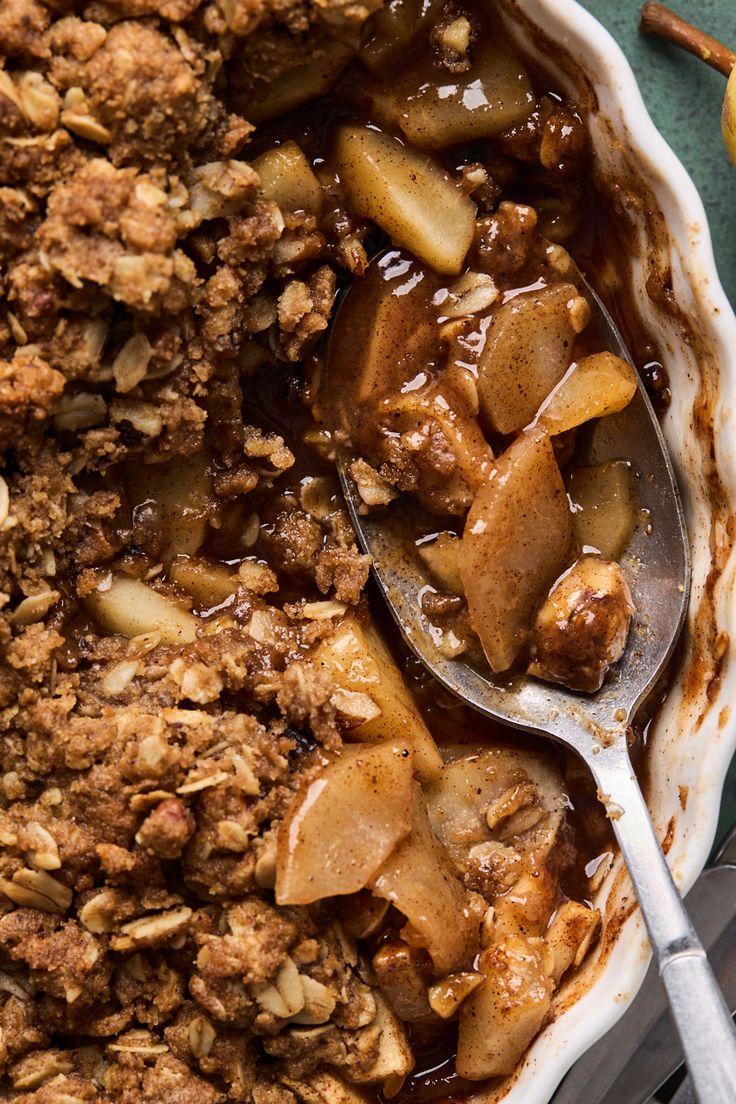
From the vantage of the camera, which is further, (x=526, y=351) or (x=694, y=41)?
(x=694, y=41)

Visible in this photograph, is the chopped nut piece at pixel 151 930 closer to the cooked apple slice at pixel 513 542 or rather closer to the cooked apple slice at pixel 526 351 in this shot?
the cooked apple slice at pixel 513 542

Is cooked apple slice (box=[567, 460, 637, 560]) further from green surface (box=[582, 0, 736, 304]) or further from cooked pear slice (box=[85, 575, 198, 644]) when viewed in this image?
cooked pear slice (box=[85, 575, 198, 644])

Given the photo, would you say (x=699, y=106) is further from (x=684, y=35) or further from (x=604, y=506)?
(x=604, y=506)

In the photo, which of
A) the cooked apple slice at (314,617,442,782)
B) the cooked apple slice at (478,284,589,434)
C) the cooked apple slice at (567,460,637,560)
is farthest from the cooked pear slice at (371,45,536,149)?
the cooked apple slice at (314,617,442,782)

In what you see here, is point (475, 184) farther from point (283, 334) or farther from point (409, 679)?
point (409, 679)

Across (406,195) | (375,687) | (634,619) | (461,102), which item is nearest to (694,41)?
(461,102)

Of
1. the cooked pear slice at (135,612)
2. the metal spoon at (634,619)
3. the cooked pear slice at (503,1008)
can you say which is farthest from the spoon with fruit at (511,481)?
the cooked pear slice at (135,612)

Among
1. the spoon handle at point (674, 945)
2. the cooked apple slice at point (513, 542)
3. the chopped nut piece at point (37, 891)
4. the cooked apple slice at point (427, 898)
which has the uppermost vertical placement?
the cooked apple slice at point (513, 542)
